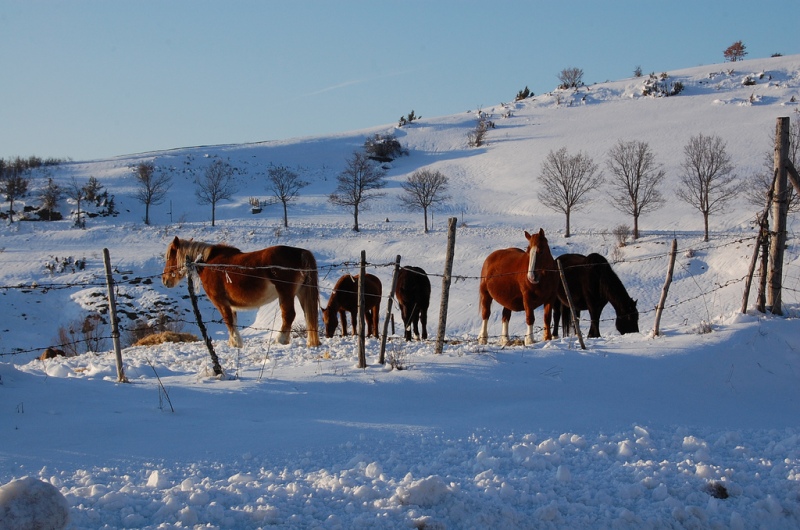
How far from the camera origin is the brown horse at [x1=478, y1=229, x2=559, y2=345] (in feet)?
39.4

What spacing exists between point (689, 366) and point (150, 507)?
6.65m

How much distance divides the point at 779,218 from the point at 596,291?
4877 mm

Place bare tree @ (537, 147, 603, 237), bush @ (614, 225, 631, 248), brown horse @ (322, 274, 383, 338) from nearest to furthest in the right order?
1. brown horse @ (322, 274, 383, 338)
2. bush @ (614, 225, 631, 248)
3. bare tree @ (537, 147, 603, 237)

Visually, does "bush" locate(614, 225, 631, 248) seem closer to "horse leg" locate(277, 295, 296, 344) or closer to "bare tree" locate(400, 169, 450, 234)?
"bare tree" locate(400, 169, 450, 234)

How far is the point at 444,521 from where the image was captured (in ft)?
14.0

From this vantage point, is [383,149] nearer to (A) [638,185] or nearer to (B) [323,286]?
(A) [638,185]

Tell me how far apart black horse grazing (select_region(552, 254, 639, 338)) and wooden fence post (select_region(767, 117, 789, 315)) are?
165 inches

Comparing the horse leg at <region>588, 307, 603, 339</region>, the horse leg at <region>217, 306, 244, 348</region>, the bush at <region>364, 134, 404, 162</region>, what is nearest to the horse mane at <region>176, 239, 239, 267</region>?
the horse leg at <region>217, 306, 244, 348</region>

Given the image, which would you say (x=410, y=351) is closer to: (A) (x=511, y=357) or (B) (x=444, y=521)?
(A) (x=511, y=357)

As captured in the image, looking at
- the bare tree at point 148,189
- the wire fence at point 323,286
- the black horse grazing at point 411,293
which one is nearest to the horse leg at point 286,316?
the wire fence at point 323,286

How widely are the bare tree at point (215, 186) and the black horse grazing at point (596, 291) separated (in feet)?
122

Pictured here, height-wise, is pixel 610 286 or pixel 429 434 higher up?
pixel 610 286

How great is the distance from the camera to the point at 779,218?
9555 mm

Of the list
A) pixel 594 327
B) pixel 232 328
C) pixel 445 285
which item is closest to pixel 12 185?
pixel 232 328
